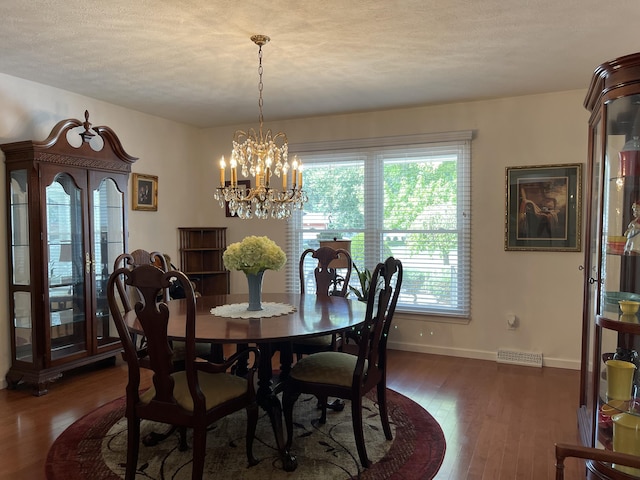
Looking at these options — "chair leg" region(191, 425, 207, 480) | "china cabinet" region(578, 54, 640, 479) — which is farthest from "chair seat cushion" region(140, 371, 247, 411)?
"china cabinet" region(578, 54, 640, 479)

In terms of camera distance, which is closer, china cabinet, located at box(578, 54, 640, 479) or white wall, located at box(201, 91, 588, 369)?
china cabinet, located at box(578, 54, 640, 479)

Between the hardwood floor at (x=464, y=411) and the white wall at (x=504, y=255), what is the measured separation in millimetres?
266

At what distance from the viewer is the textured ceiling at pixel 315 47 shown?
2447mm

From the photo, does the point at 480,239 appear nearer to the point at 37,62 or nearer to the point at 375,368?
the point at 375,368

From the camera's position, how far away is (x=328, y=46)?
296 cm

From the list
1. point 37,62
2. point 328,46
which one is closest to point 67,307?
point 37,62

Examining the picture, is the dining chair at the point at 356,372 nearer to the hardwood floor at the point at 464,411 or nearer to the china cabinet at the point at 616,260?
the hardwood floor at the point at 464,411

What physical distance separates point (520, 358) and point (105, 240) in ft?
12.7

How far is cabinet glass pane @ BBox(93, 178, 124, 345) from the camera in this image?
3.96 meters

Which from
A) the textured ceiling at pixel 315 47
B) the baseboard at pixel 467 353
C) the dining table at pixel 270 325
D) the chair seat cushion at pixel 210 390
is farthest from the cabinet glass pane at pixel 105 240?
the baseboard at pixel 467 353

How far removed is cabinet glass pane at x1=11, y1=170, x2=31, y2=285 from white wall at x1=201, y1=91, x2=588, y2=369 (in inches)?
121

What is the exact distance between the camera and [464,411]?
3.08 m

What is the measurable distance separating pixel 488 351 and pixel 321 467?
2543 millimetres

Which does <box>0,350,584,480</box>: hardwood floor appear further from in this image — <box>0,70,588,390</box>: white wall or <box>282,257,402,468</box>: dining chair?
<box>282,257,402,468</box>: dining chair
